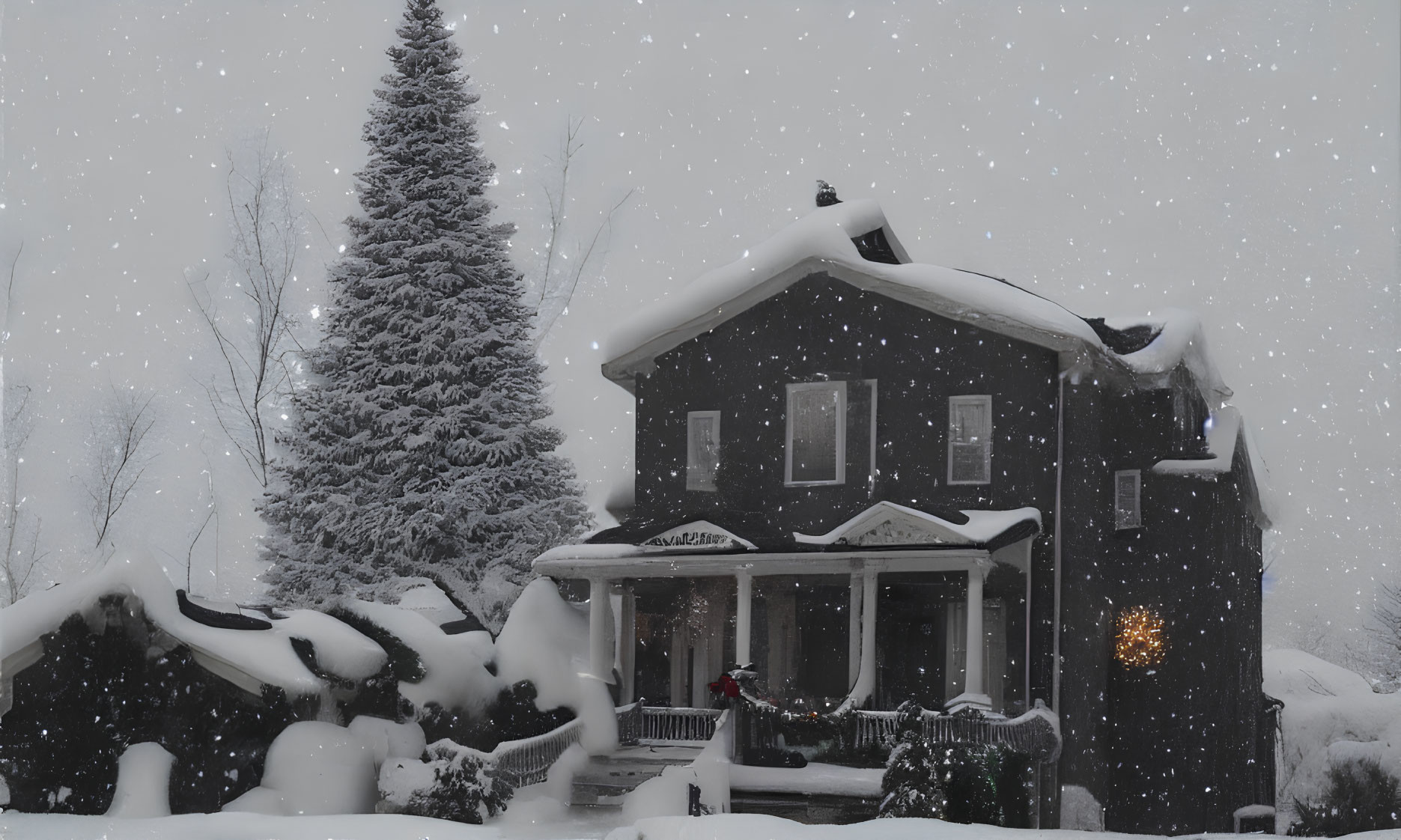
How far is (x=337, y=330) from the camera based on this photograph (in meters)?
26.1

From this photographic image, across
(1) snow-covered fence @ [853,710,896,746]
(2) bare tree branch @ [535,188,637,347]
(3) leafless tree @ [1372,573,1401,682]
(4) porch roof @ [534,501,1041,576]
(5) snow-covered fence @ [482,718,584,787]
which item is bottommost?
(3) leafless tree @ [1372,573,1401,682]

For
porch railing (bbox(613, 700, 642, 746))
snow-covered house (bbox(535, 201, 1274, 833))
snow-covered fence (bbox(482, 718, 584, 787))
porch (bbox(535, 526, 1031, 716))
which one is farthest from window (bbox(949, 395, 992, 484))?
snow-covered fence (bbox(482, 718, 584, 787))

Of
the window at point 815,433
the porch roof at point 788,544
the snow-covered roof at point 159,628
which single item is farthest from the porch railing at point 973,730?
the snow-covered roof at point 159,628

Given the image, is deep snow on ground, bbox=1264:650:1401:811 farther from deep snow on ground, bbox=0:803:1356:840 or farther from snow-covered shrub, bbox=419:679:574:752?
snow-covered shrub, bbox=419:679:574:752

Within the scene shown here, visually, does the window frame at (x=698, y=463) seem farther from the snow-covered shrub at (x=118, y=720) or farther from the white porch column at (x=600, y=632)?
the snow-covered shrub at (x=118, y=720)

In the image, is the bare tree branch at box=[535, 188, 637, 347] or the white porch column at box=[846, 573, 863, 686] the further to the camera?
the bare tree branch at box=[535, 188, 637, 347]

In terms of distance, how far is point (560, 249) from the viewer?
115 ft

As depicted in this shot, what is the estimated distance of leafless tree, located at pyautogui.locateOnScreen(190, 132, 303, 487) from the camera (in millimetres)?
32469

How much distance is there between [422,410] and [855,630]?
10.1 metres

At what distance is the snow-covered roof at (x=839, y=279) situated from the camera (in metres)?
19.3

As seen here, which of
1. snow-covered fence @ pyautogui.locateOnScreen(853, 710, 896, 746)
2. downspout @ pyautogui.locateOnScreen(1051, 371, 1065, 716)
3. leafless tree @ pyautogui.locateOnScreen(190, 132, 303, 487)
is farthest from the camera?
leafless tree @ pyautogui.locateOnScreen(190, 132, 303, 487)

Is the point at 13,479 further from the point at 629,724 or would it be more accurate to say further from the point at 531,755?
the point at 531,755

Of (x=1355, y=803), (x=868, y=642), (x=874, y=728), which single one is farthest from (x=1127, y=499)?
(x=874, y=728)

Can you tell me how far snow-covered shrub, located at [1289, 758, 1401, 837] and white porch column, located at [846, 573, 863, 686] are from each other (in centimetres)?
763
